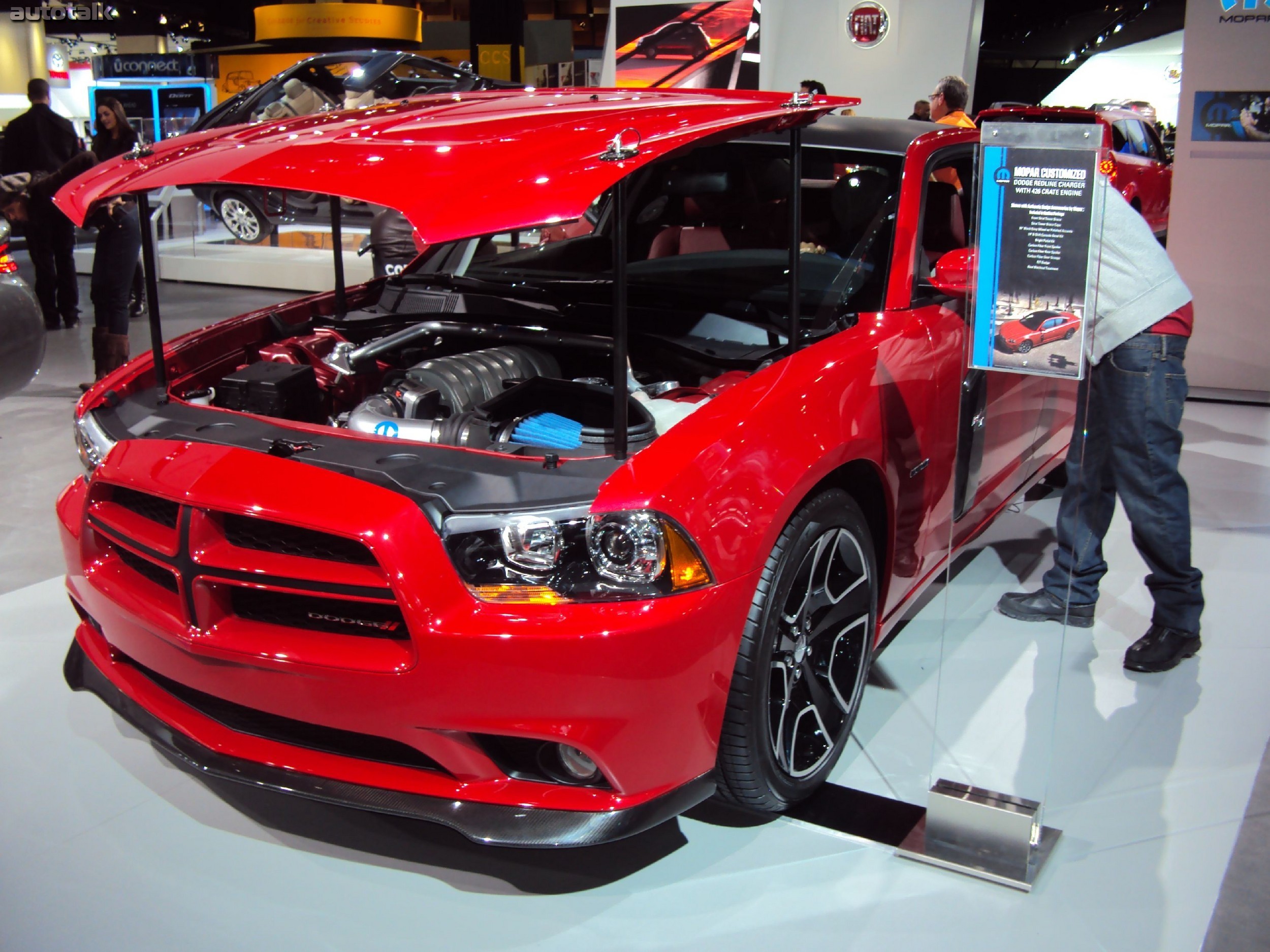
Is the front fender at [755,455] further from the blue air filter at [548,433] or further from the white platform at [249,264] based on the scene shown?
the white platform at [249,264]

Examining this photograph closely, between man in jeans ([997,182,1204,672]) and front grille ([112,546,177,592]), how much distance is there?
1.78 meters

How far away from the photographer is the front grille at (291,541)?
1.84 m

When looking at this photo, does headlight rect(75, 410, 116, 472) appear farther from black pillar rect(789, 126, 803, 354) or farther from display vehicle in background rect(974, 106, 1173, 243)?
display vehicle in background rect(974, 106, 1173, 243)

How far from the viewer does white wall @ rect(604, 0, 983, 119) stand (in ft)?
27.8

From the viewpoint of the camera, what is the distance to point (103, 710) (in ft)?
8.89

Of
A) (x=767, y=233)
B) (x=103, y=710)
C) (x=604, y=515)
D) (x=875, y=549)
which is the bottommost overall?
(x=103, y=710)

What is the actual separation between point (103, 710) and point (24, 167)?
682 cm

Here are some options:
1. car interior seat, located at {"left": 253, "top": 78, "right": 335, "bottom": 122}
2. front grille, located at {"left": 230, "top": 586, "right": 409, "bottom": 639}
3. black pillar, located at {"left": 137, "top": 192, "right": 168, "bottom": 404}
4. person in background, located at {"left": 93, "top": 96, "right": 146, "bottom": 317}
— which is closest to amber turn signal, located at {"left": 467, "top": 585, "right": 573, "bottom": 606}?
front grille, located at {"left": 230, "top": 586, "right": 409, "bottom": 639}

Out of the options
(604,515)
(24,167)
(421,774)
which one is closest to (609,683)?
(604,515)

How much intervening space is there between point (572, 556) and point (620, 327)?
17.4 inches

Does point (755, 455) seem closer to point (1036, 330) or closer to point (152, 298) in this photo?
point (1036, 330)

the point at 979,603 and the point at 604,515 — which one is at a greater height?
the point at 604,515

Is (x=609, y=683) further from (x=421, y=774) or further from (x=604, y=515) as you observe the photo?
(x=421, y=774)

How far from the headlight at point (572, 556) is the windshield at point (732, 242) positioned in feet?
3.36
